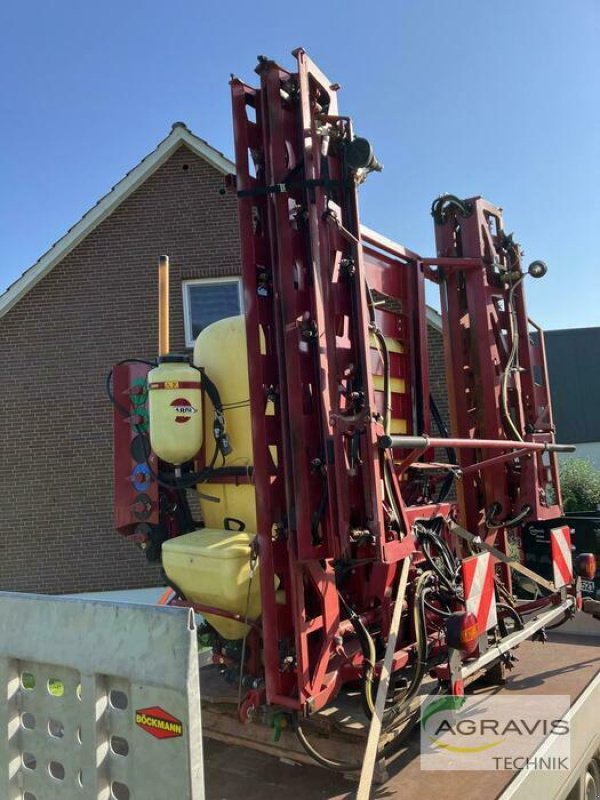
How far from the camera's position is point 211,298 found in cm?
1016

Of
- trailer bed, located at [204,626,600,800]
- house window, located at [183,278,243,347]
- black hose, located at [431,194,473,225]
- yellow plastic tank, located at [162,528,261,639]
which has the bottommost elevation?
trailer bed, located at [204,626,600,800]

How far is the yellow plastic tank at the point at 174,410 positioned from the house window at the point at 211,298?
6758 mm

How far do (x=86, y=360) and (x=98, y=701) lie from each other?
28.9ft

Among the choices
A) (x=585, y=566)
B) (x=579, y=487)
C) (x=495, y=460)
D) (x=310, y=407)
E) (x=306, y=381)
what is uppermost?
(x=306, y=381)

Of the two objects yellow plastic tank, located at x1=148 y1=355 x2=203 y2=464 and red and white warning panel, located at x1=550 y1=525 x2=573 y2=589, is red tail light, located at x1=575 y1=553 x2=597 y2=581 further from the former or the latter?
yellow plastic tank, located at x1=148 y1=355 x2=203 y2=464

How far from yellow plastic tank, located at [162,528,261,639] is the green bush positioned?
10654mm

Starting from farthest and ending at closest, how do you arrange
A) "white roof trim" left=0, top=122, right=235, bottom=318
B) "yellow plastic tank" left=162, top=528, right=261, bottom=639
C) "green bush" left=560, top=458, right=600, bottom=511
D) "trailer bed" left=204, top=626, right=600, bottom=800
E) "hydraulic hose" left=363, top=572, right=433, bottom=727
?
"green bush" left=560, top=458, right=600, bottom=511 < "white roof trim" left=0, top=122, right=235, bottom=318 < "yellow plastic tank" left=162, top=528, right=261, bottom=639 < "hydraulic hose" left=363, top=572, right=433, bottom=727 < "trailer bed" left=204, top=626, right=600, bottom=800

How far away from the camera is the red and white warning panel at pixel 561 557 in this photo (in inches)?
174

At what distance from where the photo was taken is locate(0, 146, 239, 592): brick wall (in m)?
9.72

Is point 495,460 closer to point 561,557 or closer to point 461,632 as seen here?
point 561,557

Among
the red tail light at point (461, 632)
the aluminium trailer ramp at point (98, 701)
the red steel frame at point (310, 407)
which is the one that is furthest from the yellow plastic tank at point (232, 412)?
the aluminium trailer ramp at point (98, 701)

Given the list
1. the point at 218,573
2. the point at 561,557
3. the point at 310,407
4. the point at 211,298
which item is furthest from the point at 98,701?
the point at 211,298

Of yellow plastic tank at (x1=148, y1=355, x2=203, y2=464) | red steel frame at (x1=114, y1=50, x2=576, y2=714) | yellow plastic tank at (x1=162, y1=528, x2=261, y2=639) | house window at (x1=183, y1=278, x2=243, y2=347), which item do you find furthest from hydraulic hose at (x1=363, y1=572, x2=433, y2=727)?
house window at (x1=183, y1=278, x2=243, y2=347)

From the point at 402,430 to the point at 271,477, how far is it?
4.03 ft
